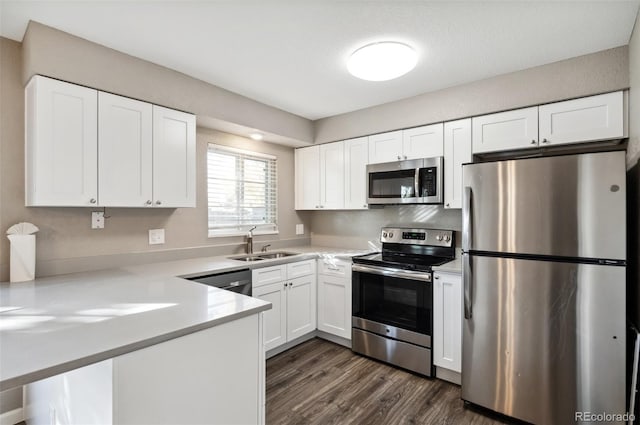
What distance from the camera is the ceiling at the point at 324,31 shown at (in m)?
1.66

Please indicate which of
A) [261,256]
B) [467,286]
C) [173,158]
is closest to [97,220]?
[173,158]

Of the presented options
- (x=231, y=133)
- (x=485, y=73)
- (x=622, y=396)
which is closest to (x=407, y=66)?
(x=485, y=73)

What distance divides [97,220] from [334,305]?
2132 millimetres

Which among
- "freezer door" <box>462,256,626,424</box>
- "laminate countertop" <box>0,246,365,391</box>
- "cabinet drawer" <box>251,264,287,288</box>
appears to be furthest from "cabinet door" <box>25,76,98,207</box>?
"freezer door" <box>462,256,626,424</box>

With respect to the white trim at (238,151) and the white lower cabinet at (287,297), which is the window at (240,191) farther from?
the white lower cabinet at (287,297)

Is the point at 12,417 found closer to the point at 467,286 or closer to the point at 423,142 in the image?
the point at 467,286

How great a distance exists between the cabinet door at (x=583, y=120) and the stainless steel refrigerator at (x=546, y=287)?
522mm

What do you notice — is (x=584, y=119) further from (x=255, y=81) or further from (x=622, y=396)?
Result: (x=255, y=81)

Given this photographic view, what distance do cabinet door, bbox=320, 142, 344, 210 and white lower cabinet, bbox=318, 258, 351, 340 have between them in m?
0.70

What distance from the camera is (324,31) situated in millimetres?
1865

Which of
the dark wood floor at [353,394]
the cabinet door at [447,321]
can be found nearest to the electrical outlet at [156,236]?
the dark wood floor at [353,394]

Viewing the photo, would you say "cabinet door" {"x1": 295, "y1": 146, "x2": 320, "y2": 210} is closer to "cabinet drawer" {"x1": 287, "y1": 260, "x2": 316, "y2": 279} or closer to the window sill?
the window sill

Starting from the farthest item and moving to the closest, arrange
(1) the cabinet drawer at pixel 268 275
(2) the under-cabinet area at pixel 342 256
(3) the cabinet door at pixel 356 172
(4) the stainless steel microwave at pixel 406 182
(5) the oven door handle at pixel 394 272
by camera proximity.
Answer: (3) the cabinet door at pixel 356 172 < (4) the stainless steel microwave at pixel 406 182 < (1) the cabinet drawer at pixel 268 275 < (5) the oven door handle at pixel 394 272 < (2) the under-cabinet area at pixel 342 256

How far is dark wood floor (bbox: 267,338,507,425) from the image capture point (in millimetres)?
2049
